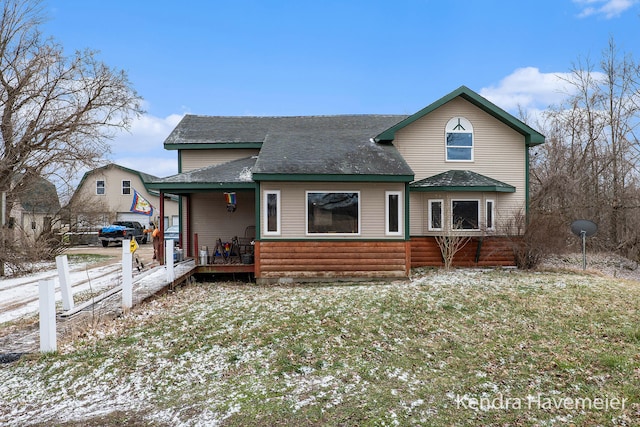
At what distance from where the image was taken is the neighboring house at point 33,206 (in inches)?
609

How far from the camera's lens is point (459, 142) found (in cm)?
1341

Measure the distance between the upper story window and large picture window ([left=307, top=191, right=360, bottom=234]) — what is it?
4.38 metres

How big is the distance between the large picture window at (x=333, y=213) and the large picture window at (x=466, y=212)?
145 inches

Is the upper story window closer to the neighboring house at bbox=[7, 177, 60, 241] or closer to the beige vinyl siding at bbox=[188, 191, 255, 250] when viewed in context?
the beige vinyl siding at bbox=[188, 191, 255, 250]

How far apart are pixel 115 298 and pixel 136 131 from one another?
458 inches

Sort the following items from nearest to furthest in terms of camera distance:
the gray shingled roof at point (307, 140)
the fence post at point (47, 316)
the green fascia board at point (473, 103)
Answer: the fence post at point (47, 316) < the gray shingled roof at point (307, 140) < the green fascia board at point (473, 103)

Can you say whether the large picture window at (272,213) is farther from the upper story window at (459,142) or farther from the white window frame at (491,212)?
the white window frame at (491,212)

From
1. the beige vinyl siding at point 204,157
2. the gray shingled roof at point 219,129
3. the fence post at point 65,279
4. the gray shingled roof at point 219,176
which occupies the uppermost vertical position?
the gray shingled roof at point 219,129

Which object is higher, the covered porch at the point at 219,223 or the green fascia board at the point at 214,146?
the green fascia board at the point at 214,146

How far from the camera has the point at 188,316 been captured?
23.2ft

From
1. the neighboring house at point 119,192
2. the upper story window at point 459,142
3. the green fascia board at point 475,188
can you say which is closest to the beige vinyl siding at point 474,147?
the upper story window at point 459,142

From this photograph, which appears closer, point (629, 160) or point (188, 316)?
point (188, 316)

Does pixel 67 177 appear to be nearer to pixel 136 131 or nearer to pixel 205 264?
pixel 136 131

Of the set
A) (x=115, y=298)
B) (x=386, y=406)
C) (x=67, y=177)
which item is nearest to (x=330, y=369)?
(x=386, y=406)
